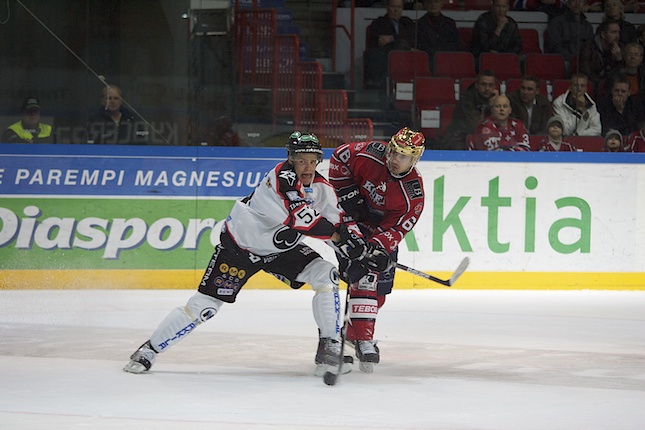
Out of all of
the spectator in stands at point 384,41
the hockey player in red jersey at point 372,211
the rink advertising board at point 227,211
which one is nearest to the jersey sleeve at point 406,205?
the hockey player in red jersey at point 372,211

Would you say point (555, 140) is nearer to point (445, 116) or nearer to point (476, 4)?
point (445, 116)

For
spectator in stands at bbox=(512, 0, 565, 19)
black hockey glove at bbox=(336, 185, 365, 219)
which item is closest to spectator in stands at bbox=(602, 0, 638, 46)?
spectator in stands at bbox=(512, 0, 565, 19)

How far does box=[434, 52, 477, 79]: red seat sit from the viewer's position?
8.26 metres

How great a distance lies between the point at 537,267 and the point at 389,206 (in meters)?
3.29

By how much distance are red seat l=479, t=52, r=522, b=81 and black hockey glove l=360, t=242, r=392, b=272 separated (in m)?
4.01

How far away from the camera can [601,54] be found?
8477 mm

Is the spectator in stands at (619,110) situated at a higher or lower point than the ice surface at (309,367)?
higher

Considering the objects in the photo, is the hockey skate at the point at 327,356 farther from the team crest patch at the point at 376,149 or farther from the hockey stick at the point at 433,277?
the team crest patch at the point at 376,149

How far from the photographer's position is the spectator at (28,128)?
305 inches

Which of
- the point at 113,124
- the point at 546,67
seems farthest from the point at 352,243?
the point at 546,67

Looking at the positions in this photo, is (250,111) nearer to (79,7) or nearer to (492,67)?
(79,7)

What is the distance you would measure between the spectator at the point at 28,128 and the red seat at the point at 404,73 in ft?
8.47

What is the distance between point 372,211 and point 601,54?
408 cm

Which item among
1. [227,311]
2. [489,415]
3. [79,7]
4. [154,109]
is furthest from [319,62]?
[489,415]
